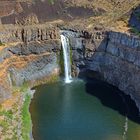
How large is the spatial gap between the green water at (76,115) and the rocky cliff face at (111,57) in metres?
2.47

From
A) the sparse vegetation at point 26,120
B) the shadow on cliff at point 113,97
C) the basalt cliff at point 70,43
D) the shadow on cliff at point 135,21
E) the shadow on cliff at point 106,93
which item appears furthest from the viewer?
the shadow on cliff at point 135,21

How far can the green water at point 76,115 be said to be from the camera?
52719 mm

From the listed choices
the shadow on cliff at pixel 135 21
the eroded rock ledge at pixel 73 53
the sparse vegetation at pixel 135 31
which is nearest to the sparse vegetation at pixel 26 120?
the eroded rock ledge at pixel 73 53

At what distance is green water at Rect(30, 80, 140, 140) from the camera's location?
5272cm

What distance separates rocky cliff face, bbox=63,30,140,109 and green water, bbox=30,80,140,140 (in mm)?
2468

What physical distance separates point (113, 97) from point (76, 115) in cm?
757

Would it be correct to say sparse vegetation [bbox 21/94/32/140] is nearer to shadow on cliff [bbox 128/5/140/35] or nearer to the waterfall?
the waterfall

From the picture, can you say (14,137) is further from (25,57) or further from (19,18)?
(19,18)

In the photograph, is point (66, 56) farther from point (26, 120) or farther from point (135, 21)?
point (26, 120)

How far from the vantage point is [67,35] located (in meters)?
70.2

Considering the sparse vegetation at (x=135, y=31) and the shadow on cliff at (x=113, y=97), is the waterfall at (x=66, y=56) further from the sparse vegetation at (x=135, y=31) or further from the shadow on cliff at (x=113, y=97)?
the sparse vegetation at (x=135, y=31)

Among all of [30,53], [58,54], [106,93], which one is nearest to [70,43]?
[58,54]

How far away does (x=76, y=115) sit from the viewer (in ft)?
189

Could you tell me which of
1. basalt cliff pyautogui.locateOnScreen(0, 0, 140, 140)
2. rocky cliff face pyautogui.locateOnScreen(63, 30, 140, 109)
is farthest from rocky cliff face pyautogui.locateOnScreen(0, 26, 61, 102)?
rocky cliff face pyautogui.locateOnScreen(63, 30, 140, 109)
